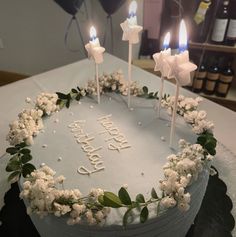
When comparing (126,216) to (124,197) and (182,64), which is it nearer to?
(124,197)

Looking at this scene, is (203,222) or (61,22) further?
(61,22)

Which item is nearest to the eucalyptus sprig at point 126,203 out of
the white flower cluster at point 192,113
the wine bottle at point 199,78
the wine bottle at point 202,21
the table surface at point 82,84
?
the white flower cluster at point 192,113

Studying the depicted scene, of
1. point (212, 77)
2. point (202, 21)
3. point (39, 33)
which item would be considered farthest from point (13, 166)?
point (39, 33)

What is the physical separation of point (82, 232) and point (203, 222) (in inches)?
18.0

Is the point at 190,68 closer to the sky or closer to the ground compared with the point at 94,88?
closer to the sky

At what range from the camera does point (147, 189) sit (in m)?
0.85

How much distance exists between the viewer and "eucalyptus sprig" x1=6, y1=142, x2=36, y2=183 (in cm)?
90

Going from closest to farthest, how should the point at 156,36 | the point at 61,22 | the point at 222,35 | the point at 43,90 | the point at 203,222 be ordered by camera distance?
the point at 203,222
the point at 43,90
the point at 222,35
the point at 156,36
the point at 61,22

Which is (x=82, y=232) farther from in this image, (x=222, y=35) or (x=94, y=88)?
(x=222, y=35)

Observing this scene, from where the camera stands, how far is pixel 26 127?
41.5 inches

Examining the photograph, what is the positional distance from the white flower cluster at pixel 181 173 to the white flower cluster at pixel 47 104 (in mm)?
503

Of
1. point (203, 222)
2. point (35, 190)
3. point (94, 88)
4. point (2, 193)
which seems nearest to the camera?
point (35, 190)

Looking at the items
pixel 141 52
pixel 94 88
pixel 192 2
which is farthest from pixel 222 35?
pixel 94 88

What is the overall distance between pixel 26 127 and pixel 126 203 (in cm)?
47
